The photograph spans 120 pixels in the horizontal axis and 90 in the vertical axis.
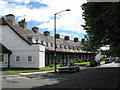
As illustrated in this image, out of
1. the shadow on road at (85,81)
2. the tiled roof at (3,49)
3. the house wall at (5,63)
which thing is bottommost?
the shadow on road at (85,81)

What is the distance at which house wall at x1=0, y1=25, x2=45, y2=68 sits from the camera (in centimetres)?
2933

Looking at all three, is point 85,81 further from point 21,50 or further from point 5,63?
point 5,63

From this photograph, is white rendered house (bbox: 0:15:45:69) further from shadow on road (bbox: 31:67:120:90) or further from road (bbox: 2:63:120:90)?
road (bbox: 2:63:120:90)

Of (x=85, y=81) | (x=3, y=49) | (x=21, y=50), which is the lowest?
(x=85, y=81)

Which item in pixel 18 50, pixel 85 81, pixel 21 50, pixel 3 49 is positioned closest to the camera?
pixel 85 81

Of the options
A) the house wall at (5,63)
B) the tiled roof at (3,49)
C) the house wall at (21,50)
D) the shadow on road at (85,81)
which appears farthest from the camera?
the house wall at (21,50)

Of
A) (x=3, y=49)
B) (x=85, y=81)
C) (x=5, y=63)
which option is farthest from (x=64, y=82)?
(x=3, y=49)

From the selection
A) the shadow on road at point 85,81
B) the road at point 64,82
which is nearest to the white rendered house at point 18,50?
the shadow on road at point 85,81

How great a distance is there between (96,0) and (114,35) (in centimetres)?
274

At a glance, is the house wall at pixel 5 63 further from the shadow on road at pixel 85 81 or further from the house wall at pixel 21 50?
the shadow on road at pixel 85 81

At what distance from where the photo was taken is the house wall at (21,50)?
96.2ft

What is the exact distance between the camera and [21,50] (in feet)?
98.8

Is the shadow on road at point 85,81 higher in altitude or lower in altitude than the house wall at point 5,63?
lower

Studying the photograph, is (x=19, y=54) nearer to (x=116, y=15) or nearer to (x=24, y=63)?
(x=24, y=63)
